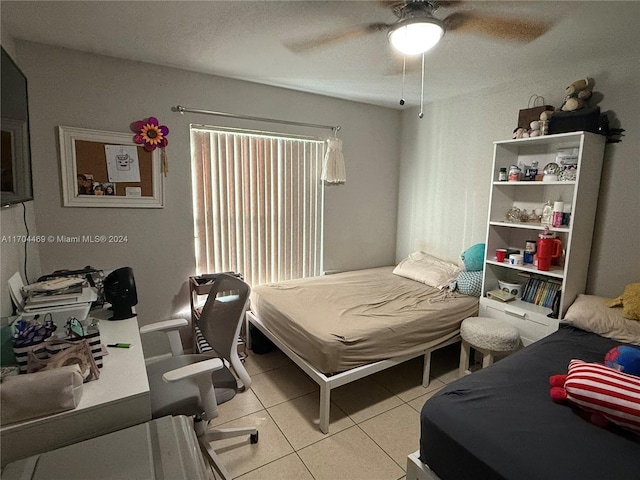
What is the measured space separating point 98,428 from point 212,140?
2343 millimetres

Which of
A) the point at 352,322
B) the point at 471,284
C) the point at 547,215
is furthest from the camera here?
the point at 471,284

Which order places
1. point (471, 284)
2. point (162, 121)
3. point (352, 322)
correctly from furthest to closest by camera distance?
point (471, 284) < point (162, 121) < point (352, 322)

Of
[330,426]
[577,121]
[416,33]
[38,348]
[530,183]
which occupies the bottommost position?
[330,426]

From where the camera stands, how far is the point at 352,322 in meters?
2.31

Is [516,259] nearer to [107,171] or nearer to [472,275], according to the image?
[472,275]

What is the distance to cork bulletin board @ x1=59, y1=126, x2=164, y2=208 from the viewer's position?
7.77ft

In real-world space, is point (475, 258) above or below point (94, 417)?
above

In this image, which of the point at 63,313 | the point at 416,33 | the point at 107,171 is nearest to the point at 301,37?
the point at 416,33

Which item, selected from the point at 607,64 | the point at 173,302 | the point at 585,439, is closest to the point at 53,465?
the point at 585,439

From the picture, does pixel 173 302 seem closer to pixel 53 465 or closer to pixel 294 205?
pixel 294 205

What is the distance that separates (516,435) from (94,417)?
1549 mm

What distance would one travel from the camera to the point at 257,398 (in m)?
2.42

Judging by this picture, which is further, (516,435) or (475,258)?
(475,258)

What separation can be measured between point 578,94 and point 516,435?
2.35 meters
